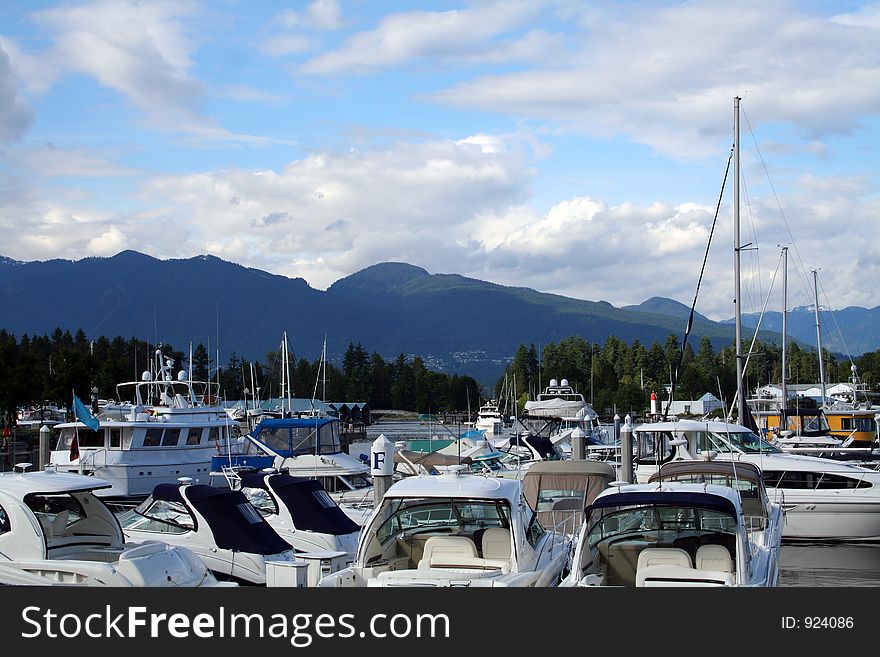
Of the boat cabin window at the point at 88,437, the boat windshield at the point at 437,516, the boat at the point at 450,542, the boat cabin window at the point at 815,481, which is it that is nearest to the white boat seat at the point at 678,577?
the boat at the point at 450,542

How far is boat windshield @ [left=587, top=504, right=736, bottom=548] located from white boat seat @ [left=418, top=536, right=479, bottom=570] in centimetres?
157

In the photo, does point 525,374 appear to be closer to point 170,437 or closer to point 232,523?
point 170,437

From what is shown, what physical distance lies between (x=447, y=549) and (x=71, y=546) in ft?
16.3

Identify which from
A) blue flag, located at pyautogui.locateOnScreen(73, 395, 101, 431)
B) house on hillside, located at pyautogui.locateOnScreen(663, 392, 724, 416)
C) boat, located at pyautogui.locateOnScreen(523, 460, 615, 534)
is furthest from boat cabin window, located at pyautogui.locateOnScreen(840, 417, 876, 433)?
house on hillside, located at pyautogui.locateOnScreen(663, 392, 724, 416)

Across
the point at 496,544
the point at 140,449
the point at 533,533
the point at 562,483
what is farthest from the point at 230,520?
the point at 140,449

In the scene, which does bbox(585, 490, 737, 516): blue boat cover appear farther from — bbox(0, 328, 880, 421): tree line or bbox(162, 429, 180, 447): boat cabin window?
bbox(0, 328, 880, 421): tree line

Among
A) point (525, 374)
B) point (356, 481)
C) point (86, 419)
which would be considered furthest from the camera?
point (525, 374)

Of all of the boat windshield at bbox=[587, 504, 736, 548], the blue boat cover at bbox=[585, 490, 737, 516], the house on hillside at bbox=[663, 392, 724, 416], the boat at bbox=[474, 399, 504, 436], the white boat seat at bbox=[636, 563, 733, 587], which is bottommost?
the house on hillside at bbox=[663, 392, 724, 416]

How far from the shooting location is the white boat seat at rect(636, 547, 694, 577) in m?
11.9

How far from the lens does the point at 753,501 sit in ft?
57.4

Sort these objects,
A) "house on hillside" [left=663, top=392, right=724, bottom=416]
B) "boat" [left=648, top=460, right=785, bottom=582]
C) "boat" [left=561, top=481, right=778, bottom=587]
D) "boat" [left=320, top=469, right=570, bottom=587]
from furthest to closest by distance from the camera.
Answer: "house on hillside" [left=663, top=392, right=724, bottom=416]
"boat" [left=648, top=460, right=785, bottom=582]
"boat" [left=320, top=469, right=570, bottom=587]
"boat" [left=561, top=481, right=778, bottom=587]
